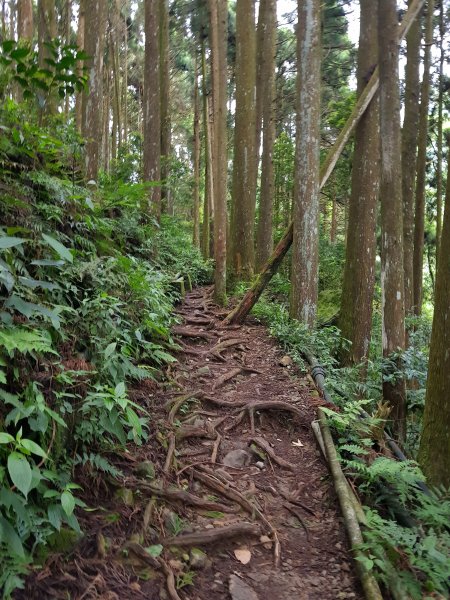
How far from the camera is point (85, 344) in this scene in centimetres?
355

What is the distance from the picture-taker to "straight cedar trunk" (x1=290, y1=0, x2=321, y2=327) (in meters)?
7.58

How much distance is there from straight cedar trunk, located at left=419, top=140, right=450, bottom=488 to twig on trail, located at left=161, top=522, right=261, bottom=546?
1.48 metres

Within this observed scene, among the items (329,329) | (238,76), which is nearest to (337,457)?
(329,329)

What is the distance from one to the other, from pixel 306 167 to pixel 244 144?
3.98 meters

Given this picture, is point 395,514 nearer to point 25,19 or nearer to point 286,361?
point 286,361

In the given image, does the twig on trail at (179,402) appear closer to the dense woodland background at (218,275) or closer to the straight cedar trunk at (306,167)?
the dense woodland background at (218,275)

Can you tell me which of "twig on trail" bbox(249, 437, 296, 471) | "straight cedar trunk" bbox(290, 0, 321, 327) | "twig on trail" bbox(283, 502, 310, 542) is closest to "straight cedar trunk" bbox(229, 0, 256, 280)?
"straight cedar trunk" bbox(290, 0, 321, 327)

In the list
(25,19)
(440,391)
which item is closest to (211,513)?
(440,391)

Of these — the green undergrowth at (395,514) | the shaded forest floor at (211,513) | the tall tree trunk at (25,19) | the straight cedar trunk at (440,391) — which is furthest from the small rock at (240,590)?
the tall tree trunk at (25,19)

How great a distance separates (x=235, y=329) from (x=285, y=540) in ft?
17.9

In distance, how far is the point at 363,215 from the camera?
338 inches

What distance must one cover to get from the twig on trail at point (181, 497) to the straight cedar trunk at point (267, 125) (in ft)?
36.6

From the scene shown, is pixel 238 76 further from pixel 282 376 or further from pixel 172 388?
pixel 172 388

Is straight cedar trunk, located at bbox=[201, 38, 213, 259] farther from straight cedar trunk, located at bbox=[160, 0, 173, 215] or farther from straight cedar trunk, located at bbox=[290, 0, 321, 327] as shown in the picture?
straight cedar trunk, located at bbox=[290, 0, 321, 327]
